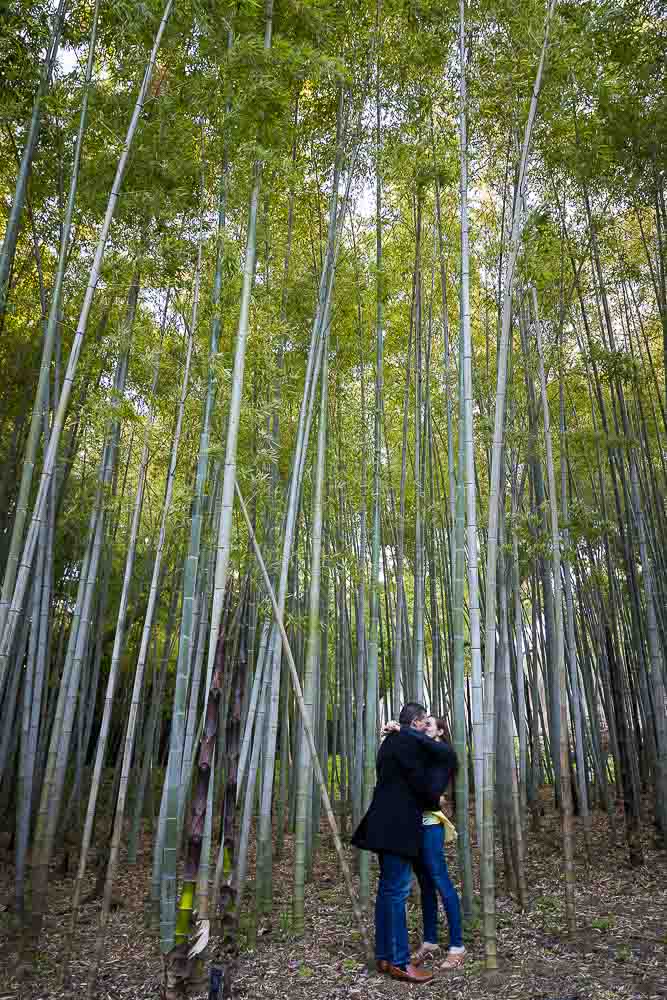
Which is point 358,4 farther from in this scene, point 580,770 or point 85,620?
point 580,770

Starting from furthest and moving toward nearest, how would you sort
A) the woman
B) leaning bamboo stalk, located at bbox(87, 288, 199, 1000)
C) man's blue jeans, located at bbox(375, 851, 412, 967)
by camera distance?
leaning bamboo stalk, located at bbox(87, 288, 199, 1000) < the woman < man's blue jeans, located at bbox(375, 851, 412, 967)

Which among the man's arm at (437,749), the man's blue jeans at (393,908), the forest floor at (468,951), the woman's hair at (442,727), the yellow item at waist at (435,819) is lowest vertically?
the forest floor at (468,951)

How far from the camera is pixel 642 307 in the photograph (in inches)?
225

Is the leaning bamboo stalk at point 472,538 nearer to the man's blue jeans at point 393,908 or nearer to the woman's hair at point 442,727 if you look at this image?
the woman's hair at point 442,727

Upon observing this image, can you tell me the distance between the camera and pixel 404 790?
9.16 ft

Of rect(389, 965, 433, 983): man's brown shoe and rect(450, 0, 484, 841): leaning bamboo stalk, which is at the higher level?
rect(450, 0, 484, 841): leaning bamboo stalk

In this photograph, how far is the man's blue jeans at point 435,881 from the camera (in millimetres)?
2852

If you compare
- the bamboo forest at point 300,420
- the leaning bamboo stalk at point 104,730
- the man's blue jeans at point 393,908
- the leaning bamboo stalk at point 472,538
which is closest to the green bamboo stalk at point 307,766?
Answer: the bamboo forest at point 300,420

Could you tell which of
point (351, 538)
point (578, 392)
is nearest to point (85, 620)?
point (351, 538)

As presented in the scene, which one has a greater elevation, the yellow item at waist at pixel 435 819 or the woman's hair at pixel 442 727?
the woman's hair at pixel 442 727

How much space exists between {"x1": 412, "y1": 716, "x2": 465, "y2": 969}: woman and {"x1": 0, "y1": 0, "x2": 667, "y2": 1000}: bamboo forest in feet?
0.17

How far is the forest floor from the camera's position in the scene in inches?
107

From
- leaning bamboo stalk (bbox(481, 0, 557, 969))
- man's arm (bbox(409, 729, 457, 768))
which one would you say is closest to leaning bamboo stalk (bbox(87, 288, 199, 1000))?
man's arm (bbox(409, 729, 457, 768))

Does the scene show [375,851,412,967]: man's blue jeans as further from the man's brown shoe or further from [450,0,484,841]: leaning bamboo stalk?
[450,0,484,841]: leaning bamboo stalk
